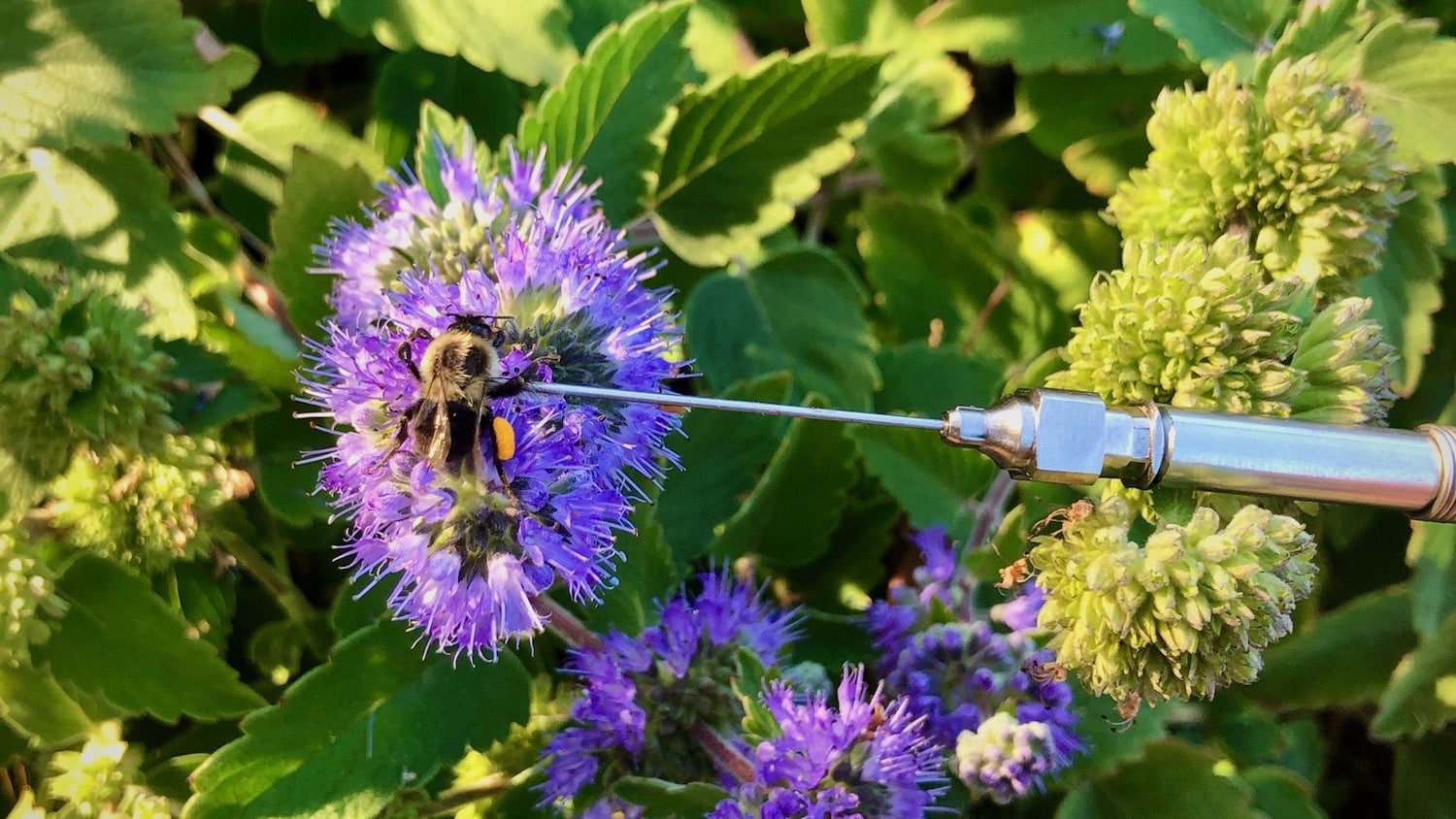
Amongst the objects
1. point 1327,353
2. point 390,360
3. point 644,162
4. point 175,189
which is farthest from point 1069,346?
point 175,189

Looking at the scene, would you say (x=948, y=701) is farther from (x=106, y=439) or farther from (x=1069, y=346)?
(x=106, y=439)

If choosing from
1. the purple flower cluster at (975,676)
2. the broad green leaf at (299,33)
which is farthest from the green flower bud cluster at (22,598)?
the purple flower cluster at (975,676)

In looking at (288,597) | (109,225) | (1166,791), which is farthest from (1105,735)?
(109,225)

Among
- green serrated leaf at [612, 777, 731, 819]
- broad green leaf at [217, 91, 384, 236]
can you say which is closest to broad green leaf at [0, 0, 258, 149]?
broad green leaf at [217, 91, 384, 236]

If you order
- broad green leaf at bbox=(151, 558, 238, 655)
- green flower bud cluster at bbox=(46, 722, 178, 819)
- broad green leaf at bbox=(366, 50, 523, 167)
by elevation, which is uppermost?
broad green leaf at bbox=(366, 50, 523, 167)

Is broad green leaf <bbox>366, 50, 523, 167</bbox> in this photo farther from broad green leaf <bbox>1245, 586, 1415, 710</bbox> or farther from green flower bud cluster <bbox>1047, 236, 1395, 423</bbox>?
broad green leaf <bbox>1245, 586, 1415, 710</bbox>
